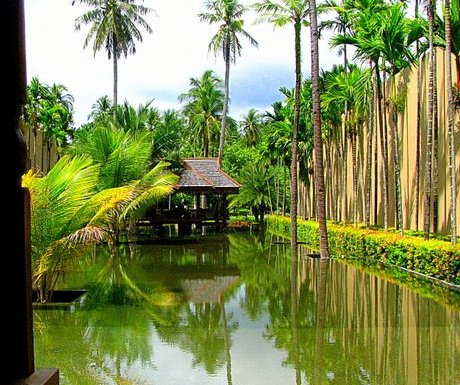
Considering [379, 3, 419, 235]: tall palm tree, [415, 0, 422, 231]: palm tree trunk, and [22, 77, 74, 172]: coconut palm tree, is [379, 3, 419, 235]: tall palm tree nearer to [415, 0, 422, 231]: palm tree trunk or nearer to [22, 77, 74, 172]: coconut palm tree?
[415, 0, 422, 231]: palm tree trunk

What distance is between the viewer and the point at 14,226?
1.39 metres

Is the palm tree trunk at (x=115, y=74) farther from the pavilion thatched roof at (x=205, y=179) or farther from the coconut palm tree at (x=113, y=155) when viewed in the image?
the coconut palm tree at (x=113, y=155)

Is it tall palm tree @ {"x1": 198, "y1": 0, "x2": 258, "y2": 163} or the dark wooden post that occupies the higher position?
tall palm tree @ {"x1": 198, "y1": 0, "x2": 258, "y2": 163}

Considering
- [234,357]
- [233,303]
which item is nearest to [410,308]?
[233,303]

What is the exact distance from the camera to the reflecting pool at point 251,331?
20.1 feet

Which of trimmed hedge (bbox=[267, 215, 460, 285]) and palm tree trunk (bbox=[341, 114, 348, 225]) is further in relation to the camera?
palm tree trunk (bbox=[341, 114, 348, 225])

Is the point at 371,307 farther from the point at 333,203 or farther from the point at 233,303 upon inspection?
the point at 333,203

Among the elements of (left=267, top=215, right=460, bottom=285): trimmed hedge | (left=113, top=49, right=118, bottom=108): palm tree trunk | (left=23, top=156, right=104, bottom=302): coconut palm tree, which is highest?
(left=113, top=49, right=118, bottom=108): palm tree trunk

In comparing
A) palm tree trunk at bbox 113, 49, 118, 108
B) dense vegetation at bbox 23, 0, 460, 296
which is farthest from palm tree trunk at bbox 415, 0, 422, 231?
palm tree trunk at bbox 113, 49, 118, 108

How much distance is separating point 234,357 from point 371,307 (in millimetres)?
3920

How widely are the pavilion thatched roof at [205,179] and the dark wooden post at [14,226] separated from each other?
27778mm

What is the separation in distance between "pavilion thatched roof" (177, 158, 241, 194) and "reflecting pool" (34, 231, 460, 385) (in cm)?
1486

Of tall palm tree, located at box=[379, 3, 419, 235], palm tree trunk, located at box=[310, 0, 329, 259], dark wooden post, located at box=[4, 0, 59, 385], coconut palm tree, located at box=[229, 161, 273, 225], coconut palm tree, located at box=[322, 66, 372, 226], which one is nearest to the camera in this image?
dark wooden post, located at box=[4, 0, 59, 385]

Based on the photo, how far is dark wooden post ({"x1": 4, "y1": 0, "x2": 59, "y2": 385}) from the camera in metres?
1.38
